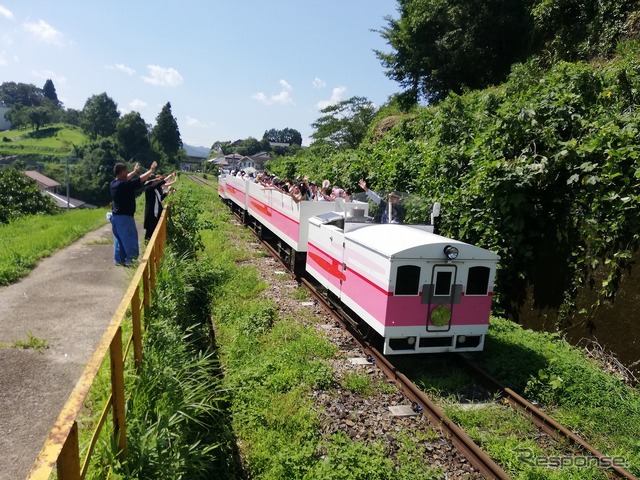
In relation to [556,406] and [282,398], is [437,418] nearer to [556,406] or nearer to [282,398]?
[556,406]

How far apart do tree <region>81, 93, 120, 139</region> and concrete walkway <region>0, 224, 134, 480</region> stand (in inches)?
4540

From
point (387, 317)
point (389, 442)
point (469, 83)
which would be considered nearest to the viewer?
point (389, 442)

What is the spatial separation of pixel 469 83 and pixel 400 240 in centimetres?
1828

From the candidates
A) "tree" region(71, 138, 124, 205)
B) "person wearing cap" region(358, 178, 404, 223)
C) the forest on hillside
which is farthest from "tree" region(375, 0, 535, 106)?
"tree" region(71, 138, 124, 205)

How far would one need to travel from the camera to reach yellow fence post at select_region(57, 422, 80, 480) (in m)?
2.27

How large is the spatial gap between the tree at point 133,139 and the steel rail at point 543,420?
86838 millimetres

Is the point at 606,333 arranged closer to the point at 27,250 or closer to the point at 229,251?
the point at 229,251

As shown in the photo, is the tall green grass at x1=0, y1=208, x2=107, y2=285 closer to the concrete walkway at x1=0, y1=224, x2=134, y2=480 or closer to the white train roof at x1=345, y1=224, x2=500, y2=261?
the concrete walkway at x1=0, y1=224, x2=134, y2=480

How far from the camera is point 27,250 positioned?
961 cm

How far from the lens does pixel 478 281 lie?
6441 mm

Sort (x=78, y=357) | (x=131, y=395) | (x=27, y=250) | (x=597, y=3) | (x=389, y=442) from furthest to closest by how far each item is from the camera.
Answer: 1. (x=597, y=3)
2. (x=27, y=250)
3. (x=78, y=357)
4. (x=389, y=442)
5. (x=131, y=395)

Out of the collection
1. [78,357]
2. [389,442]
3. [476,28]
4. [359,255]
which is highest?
[476,28]

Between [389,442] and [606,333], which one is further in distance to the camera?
[606,333]

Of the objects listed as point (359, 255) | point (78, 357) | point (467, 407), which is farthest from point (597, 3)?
point (78, 357)
